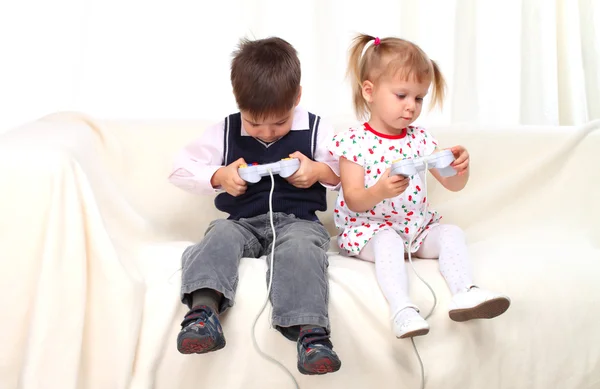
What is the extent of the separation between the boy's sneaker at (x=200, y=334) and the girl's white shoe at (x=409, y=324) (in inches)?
12.7

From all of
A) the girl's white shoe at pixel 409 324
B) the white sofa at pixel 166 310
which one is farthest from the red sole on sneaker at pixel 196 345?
the girl's white shoe at pixel 409 324

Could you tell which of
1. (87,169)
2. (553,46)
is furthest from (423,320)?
(553,46)

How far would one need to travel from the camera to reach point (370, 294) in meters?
1.47

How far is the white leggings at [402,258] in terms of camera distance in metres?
1.45

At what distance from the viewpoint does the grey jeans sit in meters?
1.36

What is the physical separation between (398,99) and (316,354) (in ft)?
2.00

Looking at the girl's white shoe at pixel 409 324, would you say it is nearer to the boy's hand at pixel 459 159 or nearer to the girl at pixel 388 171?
the girl at pixel 388 171

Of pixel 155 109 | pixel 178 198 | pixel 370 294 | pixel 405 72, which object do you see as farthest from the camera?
pixel 155 109

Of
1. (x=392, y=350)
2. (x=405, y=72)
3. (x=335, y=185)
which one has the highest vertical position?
(x=405, y=72)

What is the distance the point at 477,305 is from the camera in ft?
4.49

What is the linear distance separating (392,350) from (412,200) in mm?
380

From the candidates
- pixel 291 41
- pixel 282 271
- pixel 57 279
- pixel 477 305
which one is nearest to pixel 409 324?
pixel 477 305

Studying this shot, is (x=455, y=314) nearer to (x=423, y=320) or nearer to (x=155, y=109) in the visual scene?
(x=423, y=320)

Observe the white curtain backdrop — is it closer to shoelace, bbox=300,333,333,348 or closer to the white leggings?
the white leggings
